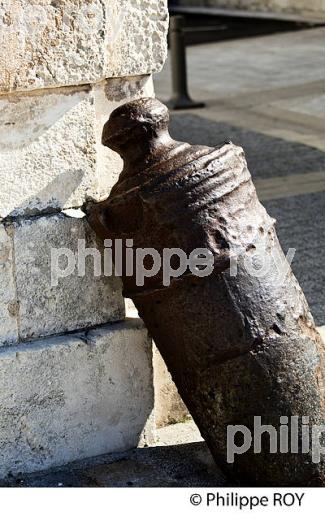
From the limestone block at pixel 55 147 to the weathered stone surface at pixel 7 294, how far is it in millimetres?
98

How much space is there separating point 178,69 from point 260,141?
2.80 meters

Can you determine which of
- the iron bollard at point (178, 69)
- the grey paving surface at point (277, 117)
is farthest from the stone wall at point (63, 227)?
the iron bollard at point (178, 69)

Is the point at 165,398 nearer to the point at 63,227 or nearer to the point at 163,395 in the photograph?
the point at 163,395

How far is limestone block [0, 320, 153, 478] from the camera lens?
138 inches

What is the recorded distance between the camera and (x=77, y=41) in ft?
11.3

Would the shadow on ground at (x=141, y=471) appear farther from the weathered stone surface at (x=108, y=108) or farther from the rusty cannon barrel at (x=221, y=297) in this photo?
the weathered stone surface at (x=108, y=108)

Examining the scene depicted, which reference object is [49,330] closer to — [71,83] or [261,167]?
[71,83]

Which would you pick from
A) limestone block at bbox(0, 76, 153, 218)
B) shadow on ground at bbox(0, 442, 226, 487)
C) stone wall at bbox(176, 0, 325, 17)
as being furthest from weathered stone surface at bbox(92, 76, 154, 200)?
stone wall at bbox(176, 0, 325, 17)

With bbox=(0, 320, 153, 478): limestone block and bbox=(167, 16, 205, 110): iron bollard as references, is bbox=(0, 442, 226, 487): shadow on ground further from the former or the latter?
bbox=(167, 16, 205, 110): iron bollard

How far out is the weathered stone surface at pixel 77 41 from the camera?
331 cm

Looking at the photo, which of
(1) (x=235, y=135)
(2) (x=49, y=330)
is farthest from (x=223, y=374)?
(1) (x=235, y=135)

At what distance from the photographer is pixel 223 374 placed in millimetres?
3355

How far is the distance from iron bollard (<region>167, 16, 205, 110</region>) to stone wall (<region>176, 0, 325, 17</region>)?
7.66 metres

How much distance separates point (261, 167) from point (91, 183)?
444 centimetres
